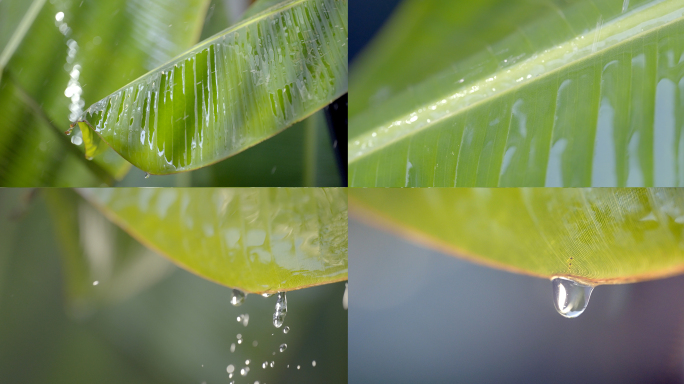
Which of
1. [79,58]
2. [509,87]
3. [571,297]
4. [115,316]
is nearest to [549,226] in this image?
[571,297]

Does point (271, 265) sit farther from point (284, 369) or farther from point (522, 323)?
point (522, 323)

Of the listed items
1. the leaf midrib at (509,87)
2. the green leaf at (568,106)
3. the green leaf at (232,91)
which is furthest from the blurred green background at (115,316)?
the green leaf at (568,106)

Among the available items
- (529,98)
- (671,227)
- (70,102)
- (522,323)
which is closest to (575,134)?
(529,98)

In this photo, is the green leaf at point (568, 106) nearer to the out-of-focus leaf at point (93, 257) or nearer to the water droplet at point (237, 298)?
the water droplet at point (237, 298)

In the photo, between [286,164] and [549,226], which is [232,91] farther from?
[549,226]

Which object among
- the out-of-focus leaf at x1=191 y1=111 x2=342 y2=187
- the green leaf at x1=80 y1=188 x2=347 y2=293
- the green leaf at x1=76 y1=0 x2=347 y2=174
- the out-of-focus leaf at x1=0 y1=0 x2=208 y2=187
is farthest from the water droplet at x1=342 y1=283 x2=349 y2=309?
the out-of-focus leaf at x1=0 y1=0 x2=208 y2=187

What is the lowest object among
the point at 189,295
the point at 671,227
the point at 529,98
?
the point at 189,295
